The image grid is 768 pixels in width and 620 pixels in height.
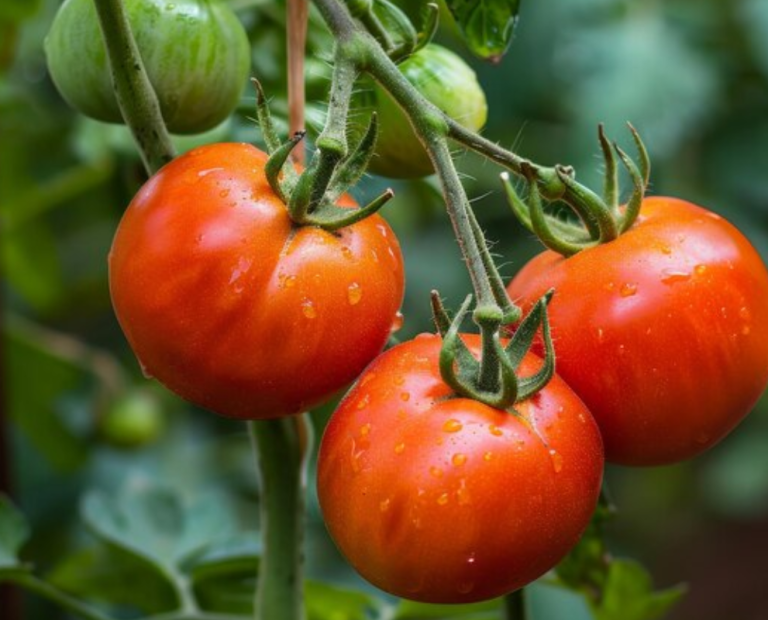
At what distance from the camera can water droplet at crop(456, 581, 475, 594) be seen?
0.59 m

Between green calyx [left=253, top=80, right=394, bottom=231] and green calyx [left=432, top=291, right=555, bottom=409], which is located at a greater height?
green calyx [left=253, top=80, right=394, bottom=231]

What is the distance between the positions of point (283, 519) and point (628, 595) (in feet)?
1.01

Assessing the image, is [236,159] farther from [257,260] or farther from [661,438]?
[661,438]

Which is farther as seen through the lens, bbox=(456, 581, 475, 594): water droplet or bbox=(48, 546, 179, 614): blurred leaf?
bbox=(48, 546, 179, 614): blurred leaf

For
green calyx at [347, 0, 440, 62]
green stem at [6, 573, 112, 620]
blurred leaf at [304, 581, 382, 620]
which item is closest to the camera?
green calyx at [347, 0, 440, 62]

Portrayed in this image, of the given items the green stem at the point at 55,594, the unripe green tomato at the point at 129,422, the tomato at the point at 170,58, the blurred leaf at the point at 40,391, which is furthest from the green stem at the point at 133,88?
the unripe green tomato at the point at 129,422

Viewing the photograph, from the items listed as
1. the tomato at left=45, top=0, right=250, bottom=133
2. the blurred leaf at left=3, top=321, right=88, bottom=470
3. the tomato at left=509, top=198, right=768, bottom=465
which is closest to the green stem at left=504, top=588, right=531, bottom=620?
the tomato at left=509, top=198, right=768, bottom=465

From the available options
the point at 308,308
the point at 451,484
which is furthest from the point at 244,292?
the point at 451,484

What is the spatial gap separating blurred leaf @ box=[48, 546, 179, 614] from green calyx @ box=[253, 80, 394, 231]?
542 mm

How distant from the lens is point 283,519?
2.58 ft

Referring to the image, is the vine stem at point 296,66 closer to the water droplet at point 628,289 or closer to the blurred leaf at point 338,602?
the water droplet at point 628,289

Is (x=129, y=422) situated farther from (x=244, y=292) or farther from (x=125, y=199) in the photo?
(x=244, y=292)

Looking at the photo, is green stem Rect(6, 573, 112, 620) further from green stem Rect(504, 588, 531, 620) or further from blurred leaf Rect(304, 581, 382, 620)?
green stem Rect(504, 588, 531, 620)

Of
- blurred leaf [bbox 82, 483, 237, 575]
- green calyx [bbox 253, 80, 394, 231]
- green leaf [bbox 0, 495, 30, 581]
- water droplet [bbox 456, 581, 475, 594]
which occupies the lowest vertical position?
blurred leaf [bbox 82, 483, 237, 575]
